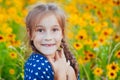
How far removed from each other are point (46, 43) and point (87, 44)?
5.73ft

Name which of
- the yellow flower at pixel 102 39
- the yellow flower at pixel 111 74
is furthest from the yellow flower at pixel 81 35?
the yellow flower at pixel 111 74

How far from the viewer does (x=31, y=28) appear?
3145 millimetres

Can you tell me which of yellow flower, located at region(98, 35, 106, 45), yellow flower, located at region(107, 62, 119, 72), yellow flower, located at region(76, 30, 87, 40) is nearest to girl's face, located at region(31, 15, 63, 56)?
yellow flower, located at region(107, 62, 119, 72)

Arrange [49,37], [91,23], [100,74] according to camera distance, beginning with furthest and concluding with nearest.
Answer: [91,23]
[100,74]
[49,37]

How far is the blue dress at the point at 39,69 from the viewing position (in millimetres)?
3061

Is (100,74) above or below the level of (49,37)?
below

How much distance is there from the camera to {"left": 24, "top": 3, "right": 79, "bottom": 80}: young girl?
3072 mm

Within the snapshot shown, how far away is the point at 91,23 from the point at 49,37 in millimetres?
2289

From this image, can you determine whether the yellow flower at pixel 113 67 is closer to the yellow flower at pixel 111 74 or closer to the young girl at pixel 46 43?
the yellow flower at pixel 111 74

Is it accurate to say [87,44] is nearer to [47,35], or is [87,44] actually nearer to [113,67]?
[113,67]

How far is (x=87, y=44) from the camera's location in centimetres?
479

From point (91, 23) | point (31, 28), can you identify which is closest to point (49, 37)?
point (31, 28)

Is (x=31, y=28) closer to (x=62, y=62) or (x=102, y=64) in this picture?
(x=62, y=62)

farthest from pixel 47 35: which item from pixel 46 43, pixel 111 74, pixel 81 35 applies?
pixel 81 35
